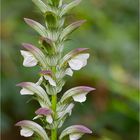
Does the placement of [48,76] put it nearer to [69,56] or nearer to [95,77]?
[69,56]

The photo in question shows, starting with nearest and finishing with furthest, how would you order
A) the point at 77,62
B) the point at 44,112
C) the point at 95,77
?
the point at 44,112
the point at 77,62
the point at 95,77

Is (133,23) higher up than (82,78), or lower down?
higher up

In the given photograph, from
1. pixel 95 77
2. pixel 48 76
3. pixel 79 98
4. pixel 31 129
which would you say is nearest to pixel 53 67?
pixel 48 76

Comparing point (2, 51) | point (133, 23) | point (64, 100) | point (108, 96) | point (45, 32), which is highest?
point (133, 23)

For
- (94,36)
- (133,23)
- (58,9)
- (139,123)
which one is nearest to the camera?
(58,9)

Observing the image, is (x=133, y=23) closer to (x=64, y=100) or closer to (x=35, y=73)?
(x=35, y=73)

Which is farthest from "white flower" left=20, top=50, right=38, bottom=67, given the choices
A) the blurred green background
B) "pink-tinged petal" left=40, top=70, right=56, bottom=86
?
the blurred green background

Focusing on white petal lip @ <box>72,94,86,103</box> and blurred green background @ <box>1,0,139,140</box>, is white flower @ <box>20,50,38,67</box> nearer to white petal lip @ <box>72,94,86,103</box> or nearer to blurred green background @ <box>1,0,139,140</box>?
white petal lip @ <box>72,94,86,103</box>

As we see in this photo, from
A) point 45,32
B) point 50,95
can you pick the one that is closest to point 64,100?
point 50,95
